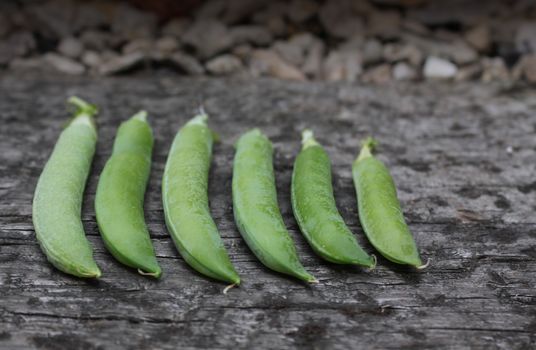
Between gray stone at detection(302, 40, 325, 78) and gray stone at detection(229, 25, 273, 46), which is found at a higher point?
gray stone at detection(229, 25, 273, 46)

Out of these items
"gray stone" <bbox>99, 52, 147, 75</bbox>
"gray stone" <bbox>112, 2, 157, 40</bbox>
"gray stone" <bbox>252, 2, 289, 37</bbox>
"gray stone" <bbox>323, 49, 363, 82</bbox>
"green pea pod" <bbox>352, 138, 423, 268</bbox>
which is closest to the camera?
"green pea pod" <bbox>352, 138, 423, 268</bbox>

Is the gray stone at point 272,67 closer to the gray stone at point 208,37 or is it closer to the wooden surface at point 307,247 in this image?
the gray stone at point 208,37

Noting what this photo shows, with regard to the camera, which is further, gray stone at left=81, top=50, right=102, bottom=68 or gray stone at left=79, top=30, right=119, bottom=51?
gray stone at left=79, top=30, right=119, bottom=51

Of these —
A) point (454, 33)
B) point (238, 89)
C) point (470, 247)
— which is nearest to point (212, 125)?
point (238, 89)

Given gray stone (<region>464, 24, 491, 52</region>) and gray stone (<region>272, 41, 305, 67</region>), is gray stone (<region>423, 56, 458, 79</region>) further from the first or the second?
gray stone (<region>272, 41, 305, 67</region>)

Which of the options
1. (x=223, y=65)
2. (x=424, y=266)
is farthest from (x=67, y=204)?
(x=223, y=65)

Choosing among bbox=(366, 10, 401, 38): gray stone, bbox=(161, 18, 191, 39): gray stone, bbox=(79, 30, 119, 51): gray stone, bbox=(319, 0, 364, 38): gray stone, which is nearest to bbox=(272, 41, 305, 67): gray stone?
bbox=(319, 0, 364, 38): gray stone

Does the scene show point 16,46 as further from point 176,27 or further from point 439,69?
point 439,69
